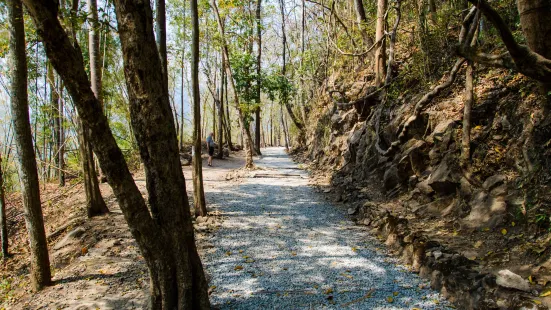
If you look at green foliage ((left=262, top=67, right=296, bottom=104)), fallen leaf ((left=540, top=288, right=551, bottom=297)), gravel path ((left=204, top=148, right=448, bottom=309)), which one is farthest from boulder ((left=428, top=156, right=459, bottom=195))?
green foliage ((left=262, top=67, right=296, bottom=104))

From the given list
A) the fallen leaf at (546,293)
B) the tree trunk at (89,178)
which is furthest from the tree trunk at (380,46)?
the tree trunk at (89,178)

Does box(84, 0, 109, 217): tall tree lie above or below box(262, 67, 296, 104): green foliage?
below

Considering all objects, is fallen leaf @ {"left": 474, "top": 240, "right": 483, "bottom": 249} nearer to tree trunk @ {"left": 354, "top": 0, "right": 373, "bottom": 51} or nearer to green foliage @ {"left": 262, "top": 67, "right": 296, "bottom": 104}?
tree trunk @ {"left": 354, "top": 0, "right": 373, "bottom": 51}

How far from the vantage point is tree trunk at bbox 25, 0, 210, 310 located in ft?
→ 8.35

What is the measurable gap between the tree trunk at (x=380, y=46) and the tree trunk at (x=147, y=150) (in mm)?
7340

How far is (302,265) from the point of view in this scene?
4.63m

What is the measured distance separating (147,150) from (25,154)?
110 inches

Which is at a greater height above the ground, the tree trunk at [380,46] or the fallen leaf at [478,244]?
the tree trunk at [380,46]

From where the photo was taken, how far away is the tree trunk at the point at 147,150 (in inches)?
100

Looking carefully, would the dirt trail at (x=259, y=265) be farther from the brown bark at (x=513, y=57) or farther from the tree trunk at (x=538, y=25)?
the tree trunk at (x=538, y=25)

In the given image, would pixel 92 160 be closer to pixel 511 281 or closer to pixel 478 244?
pixel 478 244

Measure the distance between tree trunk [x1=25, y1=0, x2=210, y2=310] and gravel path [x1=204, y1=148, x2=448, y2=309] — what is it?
802 millimetres

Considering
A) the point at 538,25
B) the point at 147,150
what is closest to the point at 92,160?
the point at 147,150

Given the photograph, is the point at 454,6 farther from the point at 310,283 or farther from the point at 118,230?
the point at 118,230
